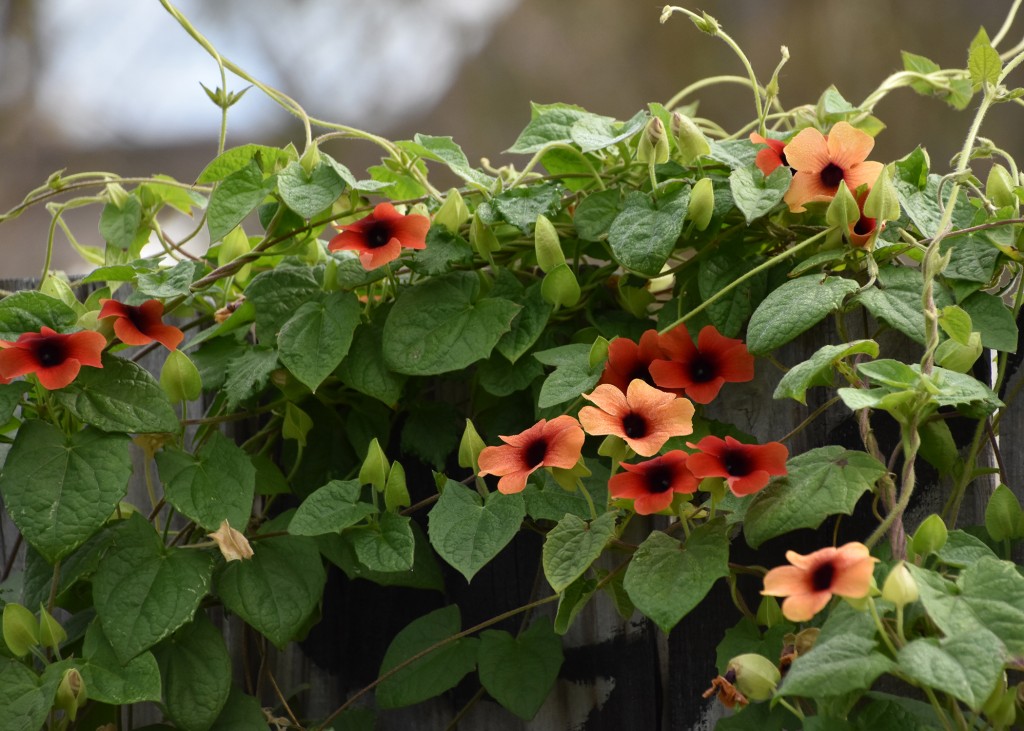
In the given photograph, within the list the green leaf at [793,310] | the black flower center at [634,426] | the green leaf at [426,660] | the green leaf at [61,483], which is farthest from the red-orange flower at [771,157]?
the green leaf at [61,483]

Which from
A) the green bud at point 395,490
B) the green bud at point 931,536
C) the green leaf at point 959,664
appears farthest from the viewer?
the green bud at point 395,490

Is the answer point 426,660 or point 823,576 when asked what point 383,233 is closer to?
point 426,660

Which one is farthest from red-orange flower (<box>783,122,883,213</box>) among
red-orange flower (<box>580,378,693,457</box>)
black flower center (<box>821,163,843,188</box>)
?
red-orange flower (<box>580,378,693,457</box>)

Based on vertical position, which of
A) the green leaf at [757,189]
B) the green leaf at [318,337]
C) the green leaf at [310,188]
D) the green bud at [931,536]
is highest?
the green leaf at [310,188]

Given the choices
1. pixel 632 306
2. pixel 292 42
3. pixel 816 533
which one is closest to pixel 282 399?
pixel 632 306

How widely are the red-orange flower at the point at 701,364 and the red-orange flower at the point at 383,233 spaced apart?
0.77ft

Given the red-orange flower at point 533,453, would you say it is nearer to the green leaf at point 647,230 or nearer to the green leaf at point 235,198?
the green leaf at point 647,230

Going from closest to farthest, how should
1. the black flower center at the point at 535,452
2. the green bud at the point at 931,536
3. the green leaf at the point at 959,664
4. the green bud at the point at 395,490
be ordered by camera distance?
the green leaf at the point at 959,664
the green bud at the point at 931,536
the black flower center at the point at 535,452
the green bud at the point at 395,490

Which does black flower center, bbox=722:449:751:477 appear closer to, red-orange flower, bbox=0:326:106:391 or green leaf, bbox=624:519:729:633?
green leaf, bbox=624:519:729:633

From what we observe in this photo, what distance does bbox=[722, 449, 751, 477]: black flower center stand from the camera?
0.79 meters

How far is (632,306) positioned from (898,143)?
410cm

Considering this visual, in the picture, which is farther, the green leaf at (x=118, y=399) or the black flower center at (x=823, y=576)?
the green leaf at (x=118, y=399)

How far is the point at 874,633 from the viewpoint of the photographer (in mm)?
678

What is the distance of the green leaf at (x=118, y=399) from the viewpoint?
94 centimetres
